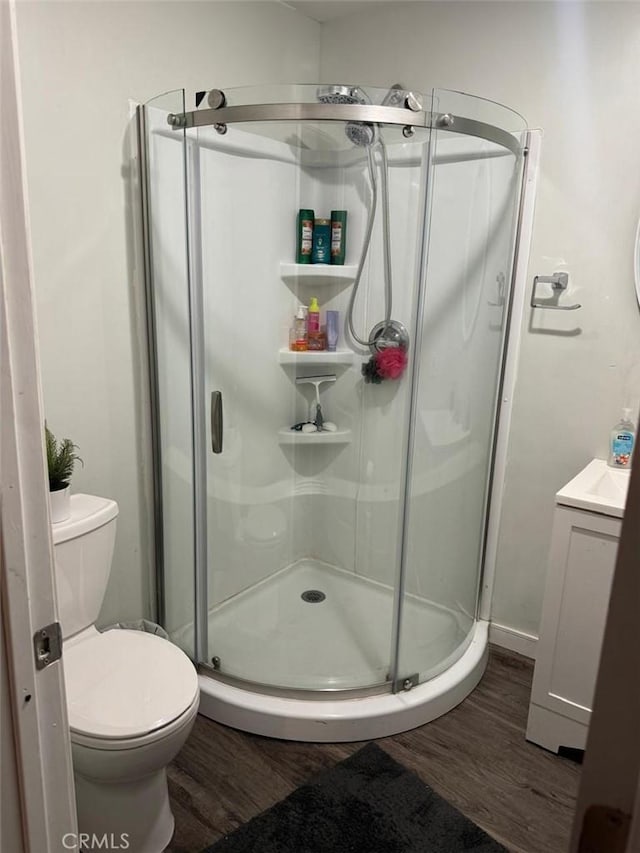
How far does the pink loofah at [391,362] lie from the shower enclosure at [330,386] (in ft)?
0.10

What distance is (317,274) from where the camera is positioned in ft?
7.62

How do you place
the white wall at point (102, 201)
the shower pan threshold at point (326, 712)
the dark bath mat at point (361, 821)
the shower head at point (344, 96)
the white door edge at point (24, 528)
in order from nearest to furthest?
1. the white door edge at point (24, 528)
2. the dark bath mat at point (361, 821)
3. the white wall at point (102, 201)
4. the shower head at point (344, 96)
5. the shower pan threshold at point (326, 712)

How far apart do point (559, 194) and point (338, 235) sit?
0.79 metres

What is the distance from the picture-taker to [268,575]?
101 inches

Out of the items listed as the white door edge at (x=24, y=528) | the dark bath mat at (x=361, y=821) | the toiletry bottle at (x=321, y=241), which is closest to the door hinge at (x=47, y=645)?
the white door edge at (x=24, y=528)

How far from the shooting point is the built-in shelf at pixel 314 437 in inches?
99.7

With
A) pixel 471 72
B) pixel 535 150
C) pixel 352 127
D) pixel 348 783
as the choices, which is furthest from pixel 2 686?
pixel 471 72

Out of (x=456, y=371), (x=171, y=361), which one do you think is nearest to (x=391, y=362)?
(x=456, y=371)

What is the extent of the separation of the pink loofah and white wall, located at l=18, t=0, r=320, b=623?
87cm

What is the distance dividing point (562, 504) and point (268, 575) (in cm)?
124

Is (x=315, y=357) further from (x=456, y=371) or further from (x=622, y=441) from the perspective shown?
(x=622, y=441)

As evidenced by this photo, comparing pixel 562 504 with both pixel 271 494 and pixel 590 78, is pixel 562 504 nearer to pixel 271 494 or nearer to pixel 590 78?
pixel 271 494

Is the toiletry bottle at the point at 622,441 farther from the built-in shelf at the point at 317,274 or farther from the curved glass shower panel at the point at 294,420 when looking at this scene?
the built-in shelf at the point at 317,274

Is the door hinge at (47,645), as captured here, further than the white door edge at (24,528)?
Yes
